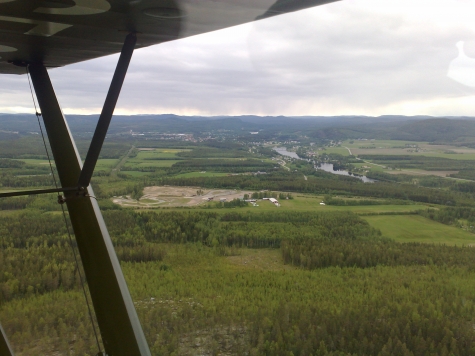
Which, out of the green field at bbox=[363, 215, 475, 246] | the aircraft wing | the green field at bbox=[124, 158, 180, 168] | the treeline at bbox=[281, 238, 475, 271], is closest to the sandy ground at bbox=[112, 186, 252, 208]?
the green field at bbox=[124, 158, 180, 168]

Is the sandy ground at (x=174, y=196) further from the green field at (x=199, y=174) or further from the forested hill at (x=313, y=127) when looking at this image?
the forested hill at (x=313, y=127)

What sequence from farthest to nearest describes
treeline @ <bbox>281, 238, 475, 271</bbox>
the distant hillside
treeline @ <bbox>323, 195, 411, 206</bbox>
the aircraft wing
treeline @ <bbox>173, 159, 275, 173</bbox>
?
1. treeline @ <bbox>173, 159, 275, 173</bbox>
2. the distant hillside
3. treeline @ <bbox>323, 195, 411, 206</bbox>
4. treeline @ <bbox>281, 238, 475, 271</bbox>
5. the aircraft wing

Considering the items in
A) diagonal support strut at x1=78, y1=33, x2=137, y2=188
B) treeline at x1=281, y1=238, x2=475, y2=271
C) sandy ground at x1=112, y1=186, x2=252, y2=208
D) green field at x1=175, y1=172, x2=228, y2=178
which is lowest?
treeline at x1=281, y1=238, x2=475, y2=271

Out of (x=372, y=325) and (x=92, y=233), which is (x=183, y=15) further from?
(x=372, y=325)

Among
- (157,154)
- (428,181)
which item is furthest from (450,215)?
(157,154)

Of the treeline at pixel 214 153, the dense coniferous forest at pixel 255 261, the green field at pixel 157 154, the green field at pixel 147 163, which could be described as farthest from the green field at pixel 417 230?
the treeline at pixel 214 153

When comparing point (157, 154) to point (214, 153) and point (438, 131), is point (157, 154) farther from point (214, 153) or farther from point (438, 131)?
point (438, 131)

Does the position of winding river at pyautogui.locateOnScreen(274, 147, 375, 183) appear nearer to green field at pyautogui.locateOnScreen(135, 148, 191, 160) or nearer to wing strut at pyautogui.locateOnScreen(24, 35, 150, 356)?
green field at pyautogui.locateOnScreen(135, 148, 191, 160)
